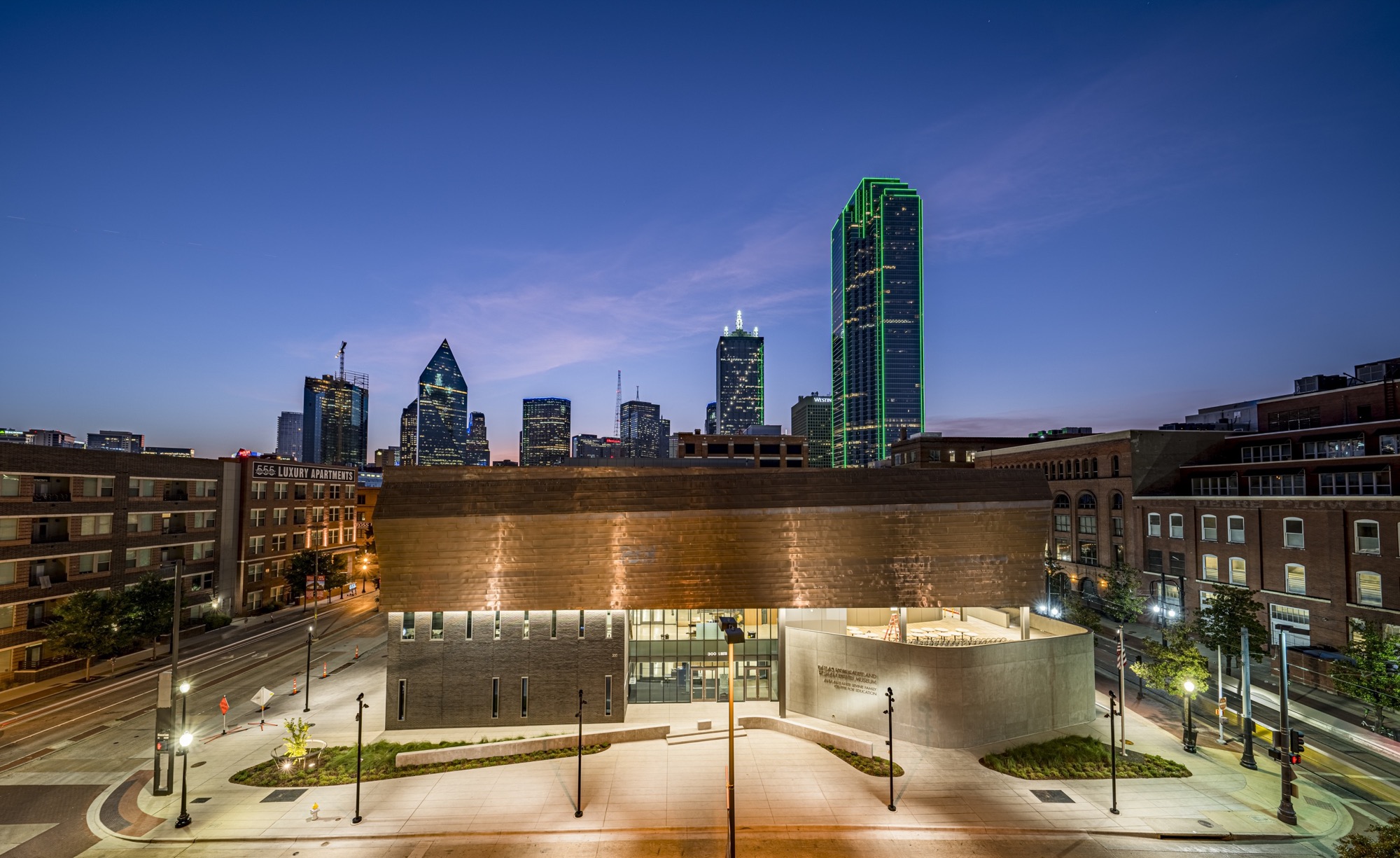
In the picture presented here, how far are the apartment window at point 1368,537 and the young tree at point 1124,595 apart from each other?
15.3 m

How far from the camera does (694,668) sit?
35.9 metres

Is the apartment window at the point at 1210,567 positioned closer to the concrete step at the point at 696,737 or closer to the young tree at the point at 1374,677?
the young tree at the point at 1374,677

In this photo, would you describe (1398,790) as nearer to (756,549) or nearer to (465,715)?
(756,549)

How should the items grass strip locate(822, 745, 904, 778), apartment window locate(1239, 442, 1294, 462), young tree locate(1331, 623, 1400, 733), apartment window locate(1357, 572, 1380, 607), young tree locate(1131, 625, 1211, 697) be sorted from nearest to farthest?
1. grass strip locate(822, 745, 904, 778)
2. young tree locate(1331, 623, 1400, 733)
3. young tree locate(1131, 625, 1211, 697)
4. apartment window locate(1357, 572, 1380, 607)
5. apartment window locate(1239, 442, 1294, 462)

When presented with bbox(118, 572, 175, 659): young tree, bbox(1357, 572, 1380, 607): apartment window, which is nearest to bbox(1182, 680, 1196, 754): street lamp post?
bbox(1357, 572, 1380, 607): apartment window

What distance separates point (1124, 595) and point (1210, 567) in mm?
7420

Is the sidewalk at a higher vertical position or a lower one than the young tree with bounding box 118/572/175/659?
lower

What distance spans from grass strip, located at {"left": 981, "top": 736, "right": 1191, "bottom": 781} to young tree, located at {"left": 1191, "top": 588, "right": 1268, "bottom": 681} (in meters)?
16.4

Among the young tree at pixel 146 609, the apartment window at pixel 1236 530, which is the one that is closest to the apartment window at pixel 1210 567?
the apartment window at pixel 1236 530

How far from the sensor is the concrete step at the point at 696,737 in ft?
102

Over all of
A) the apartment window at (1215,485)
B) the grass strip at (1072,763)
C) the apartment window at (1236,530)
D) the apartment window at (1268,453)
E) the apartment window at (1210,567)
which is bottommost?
the grass strip at (1072,763)

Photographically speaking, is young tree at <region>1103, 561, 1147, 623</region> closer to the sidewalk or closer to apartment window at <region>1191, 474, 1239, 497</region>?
apartment window at <region>1191, 474, 1239, 497</region>

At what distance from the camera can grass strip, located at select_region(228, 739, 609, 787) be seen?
26.7 metres

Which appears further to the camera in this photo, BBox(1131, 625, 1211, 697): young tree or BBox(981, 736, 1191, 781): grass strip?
BBox(1131, 625, 1211, 697): young tree
